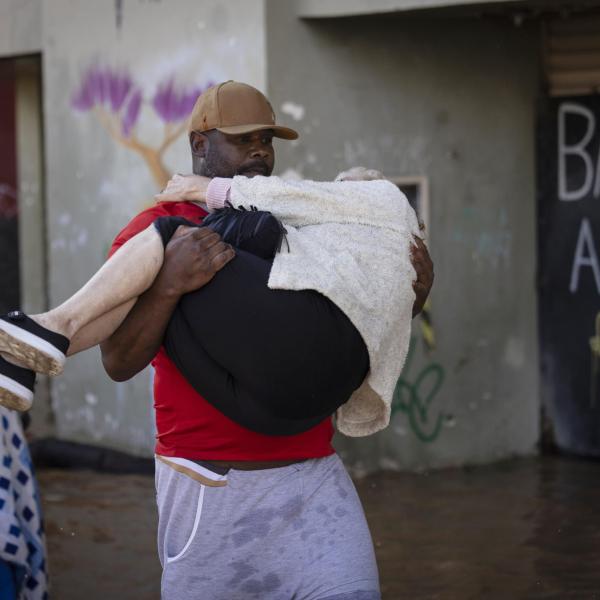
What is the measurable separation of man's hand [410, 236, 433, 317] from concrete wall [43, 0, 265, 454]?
13.0 feet

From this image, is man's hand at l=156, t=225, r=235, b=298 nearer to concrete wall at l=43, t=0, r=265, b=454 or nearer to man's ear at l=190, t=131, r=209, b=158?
man's ear at l=190, t=131, r=209, b=158

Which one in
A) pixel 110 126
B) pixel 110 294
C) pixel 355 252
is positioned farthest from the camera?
pixel 110 126

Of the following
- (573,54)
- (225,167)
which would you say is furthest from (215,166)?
(573,54)

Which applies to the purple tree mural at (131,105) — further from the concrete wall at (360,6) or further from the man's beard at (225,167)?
the man's beard at (225,167)

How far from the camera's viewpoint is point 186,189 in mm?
2967

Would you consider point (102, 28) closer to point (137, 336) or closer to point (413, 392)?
point (413, 392)

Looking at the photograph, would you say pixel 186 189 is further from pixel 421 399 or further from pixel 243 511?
pixel 421 399

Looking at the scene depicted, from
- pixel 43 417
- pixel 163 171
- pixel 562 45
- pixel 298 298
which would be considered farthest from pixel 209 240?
pixel 43 417

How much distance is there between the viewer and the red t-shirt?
2.85 metres

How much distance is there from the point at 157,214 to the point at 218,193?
182mm

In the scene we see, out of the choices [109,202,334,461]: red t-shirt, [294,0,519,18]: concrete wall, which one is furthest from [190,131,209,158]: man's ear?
[294,0,519,18]: concrete wall

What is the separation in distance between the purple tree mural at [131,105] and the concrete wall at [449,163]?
0.75m

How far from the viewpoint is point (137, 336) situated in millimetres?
2682

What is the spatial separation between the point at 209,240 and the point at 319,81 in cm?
428
